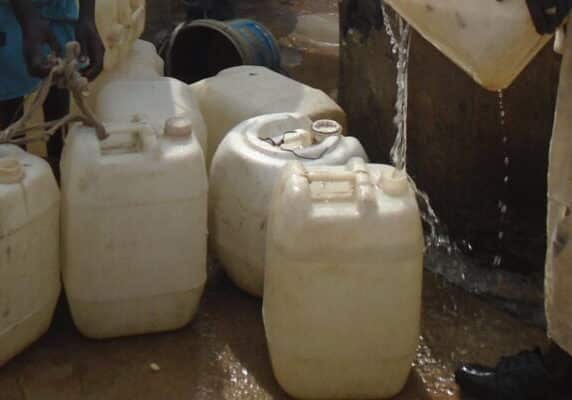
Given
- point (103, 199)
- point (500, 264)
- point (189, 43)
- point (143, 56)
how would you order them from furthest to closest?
point (189, 43)
point (143, 56)
point (500, 264)
point (103, 199)

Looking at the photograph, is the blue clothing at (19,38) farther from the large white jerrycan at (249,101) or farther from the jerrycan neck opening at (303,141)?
the jerrycan neck opening at (303,141)

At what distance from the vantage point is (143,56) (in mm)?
4219

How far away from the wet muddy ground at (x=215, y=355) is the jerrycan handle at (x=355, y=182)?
25.5 inches

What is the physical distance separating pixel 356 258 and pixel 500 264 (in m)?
1.08

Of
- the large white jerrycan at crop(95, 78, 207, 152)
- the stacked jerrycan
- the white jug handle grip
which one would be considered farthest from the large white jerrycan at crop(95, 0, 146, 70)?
the white jug handle grip

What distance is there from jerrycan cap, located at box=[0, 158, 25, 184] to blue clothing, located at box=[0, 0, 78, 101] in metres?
0.65

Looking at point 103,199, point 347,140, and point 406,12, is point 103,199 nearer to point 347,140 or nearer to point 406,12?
point 347,140

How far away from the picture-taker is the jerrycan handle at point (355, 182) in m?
2.60

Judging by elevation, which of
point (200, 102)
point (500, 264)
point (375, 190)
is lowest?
point (500, 264)

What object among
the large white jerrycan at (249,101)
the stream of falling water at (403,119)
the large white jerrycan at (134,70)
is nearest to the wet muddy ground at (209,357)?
the stream of falling water at (403,119)

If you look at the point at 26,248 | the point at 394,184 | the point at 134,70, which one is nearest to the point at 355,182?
the point at 394,184

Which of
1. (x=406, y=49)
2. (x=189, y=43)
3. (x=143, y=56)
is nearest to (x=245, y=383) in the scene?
A: (x=406, y=49)

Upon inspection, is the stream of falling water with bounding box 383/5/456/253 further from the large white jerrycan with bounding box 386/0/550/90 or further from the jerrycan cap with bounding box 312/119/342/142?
the large white jerrycan with bounding box 386/0/550/90

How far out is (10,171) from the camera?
270cm
